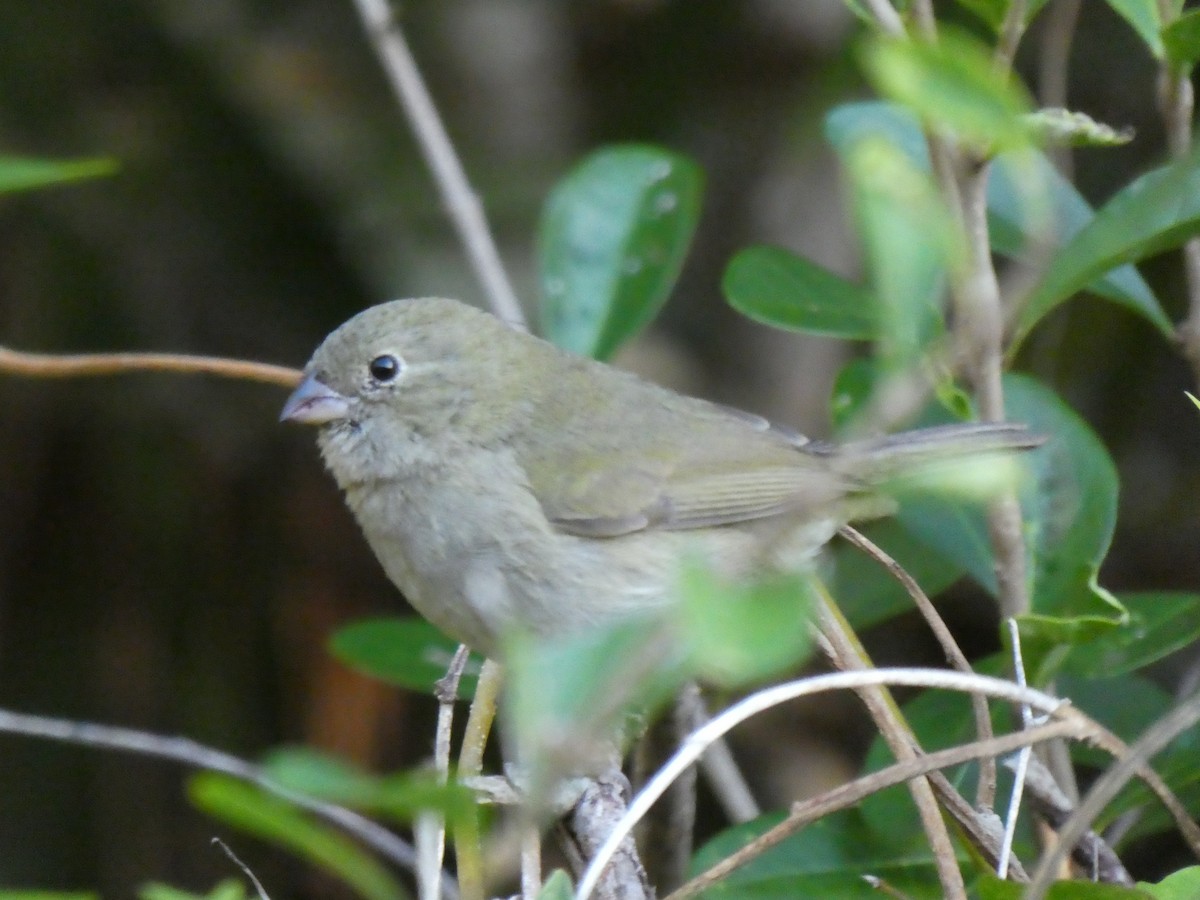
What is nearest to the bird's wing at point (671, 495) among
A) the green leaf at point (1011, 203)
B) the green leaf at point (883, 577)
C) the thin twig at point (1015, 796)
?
the green leaf at point (883, 577)

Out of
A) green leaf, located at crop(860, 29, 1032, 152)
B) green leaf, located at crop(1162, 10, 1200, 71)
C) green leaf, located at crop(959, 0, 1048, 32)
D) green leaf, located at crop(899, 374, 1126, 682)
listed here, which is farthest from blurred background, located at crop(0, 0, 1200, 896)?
green leaf, located at crop(860, 29, 1032, 152)

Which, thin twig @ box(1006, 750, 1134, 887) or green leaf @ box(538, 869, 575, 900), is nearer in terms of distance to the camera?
green leaf @ box(538, 869, 575, 900)

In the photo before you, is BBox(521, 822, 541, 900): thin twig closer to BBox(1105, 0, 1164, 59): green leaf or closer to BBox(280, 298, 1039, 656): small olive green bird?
BBox(280, 298, 1039, 656): small olive green bird

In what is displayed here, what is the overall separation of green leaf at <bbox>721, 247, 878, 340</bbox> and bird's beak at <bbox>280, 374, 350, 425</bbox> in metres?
0.92

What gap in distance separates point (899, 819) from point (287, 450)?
2818 mm

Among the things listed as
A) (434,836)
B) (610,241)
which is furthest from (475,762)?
(610,241)

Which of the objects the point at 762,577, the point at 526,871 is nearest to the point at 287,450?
the point at 526,871

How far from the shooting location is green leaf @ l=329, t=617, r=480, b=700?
3.32 m

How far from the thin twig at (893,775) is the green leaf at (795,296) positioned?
44.6 inches

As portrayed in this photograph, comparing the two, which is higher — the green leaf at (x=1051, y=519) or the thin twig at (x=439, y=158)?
the thin twig at (x=439, y=158)

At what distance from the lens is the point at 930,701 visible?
112 inches

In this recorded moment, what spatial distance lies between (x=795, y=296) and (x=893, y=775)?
1.35 metres

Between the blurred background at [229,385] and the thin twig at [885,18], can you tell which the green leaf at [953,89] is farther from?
the blurred background at [229,385]

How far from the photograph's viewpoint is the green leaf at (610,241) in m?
3.39
